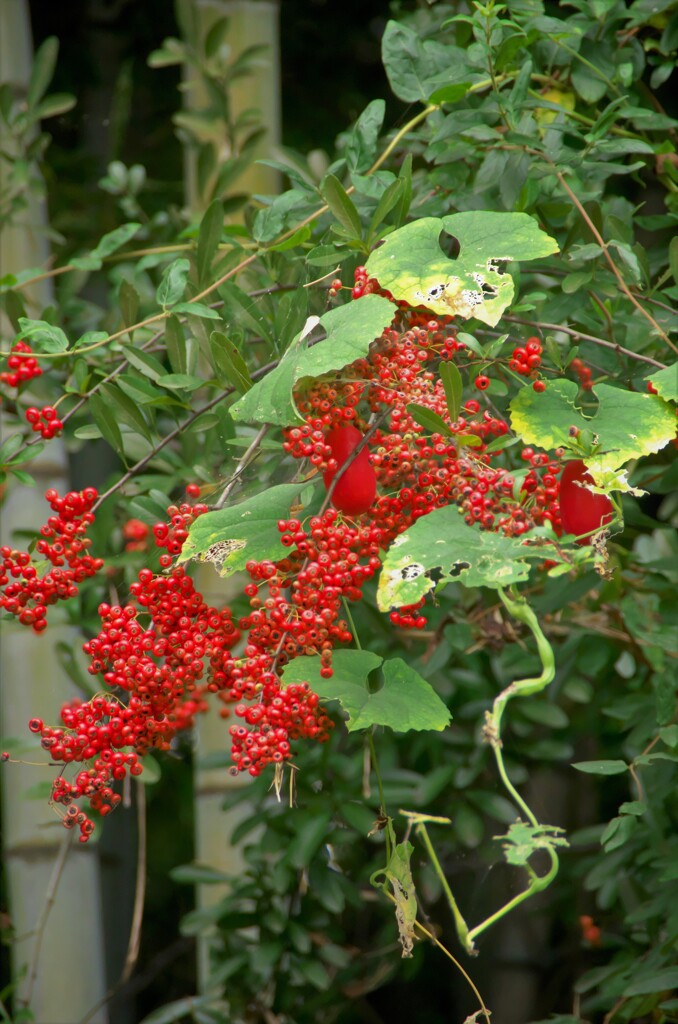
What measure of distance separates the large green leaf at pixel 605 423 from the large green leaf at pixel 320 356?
0.34 ft

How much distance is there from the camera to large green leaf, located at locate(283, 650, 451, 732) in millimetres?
592

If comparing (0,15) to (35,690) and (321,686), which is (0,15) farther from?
(321,686)

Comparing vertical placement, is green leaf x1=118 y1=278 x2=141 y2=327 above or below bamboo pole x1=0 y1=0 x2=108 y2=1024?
above

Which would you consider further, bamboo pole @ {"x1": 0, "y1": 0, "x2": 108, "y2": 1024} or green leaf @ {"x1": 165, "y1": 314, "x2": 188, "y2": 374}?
bamboo pole @ {"x1": 0, "y1": 0, "x2": 108, "y2": 1024}

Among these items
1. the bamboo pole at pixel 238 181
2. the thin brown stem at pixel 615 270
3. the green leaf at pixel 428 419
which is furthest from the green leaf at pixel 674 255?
the bamboo pole at pixel 238 181

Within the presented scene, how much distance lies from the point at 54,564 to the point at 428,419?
0.84 ft

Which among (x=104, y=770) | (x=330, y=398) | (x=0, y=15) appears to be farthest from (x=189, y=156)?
(x=104, y=770)

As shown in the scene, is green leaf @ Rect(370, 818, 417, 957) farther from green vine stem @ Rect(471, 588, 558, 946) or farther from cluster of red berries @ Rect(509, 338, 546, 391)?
cluster of red berries @ Rect(509, 338, 546, 391)

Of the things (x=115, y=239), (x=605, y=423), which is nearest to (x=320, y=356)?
(x=605, y=423)

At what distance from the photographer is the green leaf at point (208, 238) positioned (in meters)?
0.79

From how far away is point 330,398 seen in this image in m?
0.61

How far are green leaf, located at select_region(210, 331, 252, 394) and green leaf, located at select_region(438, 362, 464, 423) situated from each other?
0.47ft

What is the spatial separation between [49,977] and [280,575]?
103 centimetres

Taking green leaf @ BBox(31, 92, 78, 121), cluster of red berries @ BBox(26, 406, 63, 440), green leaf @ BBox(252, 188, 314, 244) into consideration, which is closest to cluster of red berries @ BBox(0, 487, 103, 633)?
cluster of red berries @ BBox(26, 406, 63, 440)
